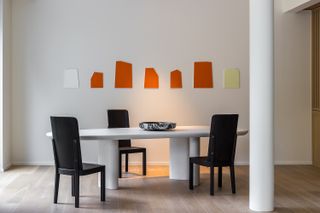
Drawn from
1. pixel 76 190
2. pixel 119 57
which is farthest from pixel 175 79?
pixel 76 190

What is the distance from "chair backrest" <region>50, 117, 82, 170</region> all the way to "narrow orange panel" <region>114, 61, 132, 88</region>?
2740mm

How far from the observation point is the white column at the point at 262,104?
4992 mm

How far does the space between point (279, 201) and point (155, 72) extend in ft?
10.8

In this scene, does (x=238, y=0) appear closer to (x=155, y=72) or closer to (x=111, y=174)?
(x=155, y=72)

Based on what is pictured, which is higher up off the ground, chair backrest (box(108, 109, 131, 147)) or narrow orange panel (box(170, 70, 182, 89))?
narrow orange panel (box(170, 70, 182, 89))

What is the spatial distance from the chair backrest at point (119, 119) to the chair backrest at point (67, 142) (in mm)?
2053

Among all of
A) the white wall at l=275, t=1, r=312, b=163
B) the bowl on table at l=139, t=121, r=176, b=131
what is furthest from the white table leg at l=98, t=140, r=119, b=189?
the white wall at l=275, t=1, r=312, b=163

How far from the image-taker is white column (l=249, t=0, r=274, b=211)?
4.99m

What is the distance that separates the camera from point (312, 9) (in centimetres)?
803

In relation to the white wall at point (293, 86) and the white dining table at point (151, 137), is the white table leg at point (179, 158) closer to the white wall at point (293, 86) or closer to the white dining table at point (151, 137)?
the white dining table at point (151, 137)

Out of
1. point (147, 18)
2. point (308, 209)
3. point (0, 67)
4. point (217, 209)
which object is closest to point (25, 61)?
point (0, 67)

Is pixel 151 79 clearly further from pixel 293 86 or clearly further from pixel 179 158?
pixel 293 86

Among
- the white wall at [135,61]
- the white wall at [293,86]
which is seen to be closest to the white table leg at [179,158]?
the white wall at [135,61]

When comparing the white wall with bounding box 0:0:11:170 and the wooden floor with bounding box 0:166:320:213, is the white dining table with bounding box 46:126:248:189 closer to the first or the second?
the wooden floor with bounding box 0:166:320:213
